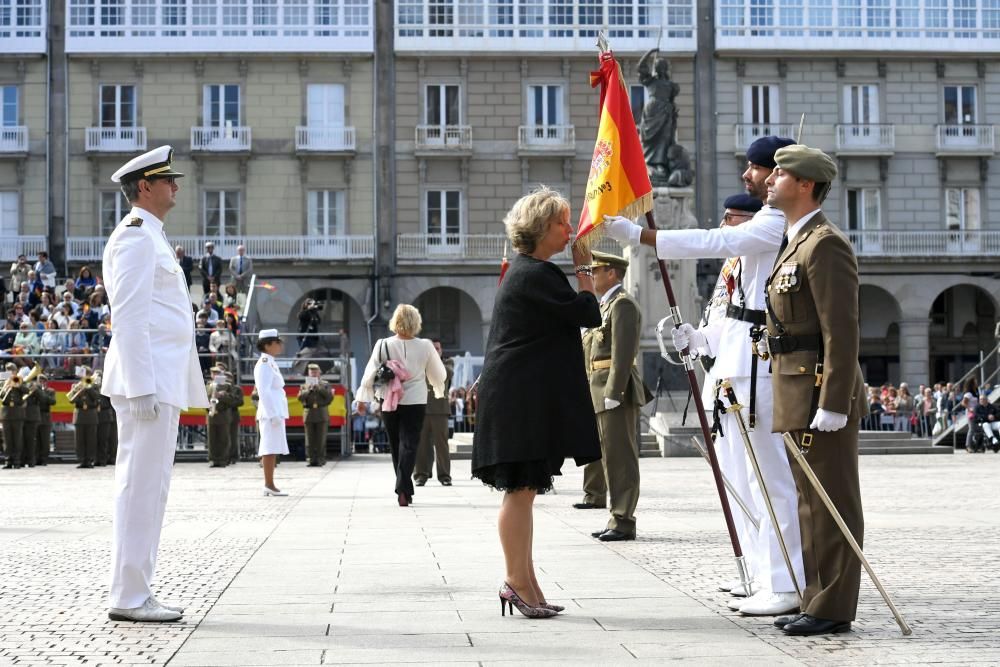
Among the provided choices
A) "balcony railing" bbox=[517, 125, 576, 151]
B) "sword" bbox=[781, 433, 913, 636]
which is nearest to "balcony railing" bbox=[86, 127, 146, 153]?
"balcony railing" bbox=[517, 125, 576, 151]

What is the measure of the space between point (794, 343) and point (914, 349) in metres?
38.4

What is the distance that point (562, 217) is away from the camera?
21.9 feet

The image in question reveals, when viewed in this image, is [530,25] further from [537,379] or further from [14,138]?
[537,379]

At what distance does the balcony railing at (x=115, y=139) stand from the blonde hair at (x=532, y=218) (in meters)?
36.8

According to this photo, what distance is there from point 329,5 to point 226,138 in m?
5.08

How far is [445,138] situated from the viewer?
42.2 meters

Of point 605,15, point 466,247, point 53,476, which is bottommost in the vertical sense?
point 53,476

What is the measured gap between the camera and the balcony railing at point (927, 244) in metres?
42.7

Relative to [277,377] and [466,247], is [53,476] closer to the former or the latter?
[277,377]

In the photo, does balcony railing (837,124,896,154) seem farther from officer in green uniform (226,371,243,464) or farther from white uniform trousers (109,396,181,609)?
white uniform trousers (109,396,181,609)

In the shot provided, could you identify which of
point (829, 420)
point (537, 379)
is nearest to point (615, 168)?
point (537, 379)

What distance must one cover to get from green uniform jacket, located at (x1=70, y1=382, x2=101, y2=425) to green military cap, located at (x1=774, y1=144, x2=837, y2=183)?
64.8 ft

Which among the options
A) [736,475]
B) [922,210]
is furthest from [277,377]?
[922,210]

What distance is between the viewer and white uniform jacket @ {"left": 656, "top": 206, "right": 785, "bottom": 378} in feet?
21.5
